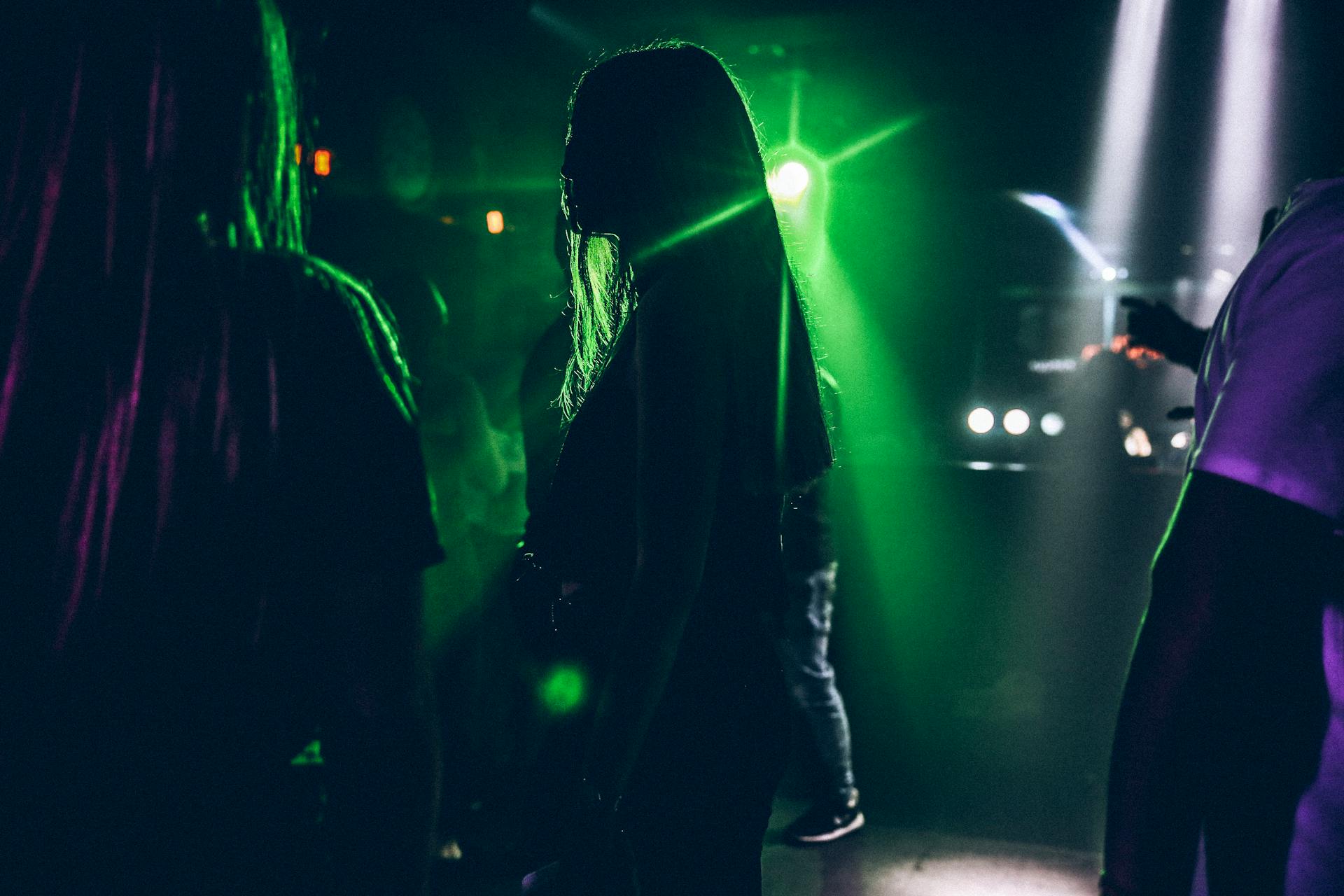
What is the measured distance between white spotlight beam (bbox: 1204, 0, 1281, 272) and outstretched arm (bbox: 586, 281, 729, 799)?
694 centimetres

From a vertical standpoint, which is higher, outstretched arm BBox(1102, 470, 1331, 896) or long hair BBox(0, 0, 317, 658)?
long hair BBox(0, 0, 317, 658)

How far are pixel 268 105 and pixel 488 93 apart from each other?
5756 mm

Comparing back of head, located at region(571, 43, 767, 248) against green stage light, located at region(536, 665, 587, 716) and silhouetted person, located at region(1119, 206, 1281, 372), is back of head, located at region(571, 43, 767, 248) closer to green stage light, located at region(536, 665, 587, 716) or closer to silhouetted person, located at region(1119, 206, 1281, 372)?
green stage light, located at region(536, 665, 587, 716)

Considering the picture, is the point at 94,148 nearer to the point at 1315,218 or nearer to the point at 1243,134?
the point at 1315,218

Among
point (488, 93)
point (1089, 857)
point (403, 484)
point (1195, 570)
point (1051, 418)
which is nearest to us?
point (1195, 570)

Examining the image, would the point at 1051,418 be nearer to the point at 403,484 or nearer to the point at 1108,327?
the point at 1108,327

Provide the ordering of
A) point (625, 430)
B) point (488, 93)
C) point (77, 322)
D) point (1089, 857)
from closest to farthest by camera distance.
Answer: point (77, 322), point (625, 430), point (1089, 857), point (488, 93)

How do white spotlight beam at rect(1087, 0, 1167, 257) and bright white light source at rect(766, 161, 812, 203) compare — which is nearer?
white spotlight beam at rect(1087, 0, 1167, 257)

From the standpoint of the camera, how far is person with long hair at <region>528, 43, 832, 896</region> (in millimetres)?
1047

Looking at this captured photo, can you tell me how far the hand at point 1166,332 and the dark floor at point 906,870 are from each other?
78.1 inches

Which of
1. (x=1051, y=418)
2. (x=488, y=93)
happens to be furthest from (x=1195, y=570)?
(x=1051, y=418)

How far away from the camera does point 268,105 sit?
40.8 inches

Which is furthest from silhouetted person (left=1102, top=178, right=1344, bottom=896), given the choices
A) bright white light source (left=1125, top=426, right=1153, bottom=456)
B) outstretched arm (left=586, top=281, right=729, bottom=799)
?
bright white light source (left=1125, top=426, right=1153, bottom=456)

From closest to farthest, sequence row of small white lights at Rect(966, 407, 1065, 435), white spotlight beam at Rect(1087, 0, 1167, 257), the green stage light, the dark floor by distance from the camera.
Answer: the green stage light
the dark floor
white spotlight beam at Rect(1087, 0, 1167, 257)
row of small white lights at Rect(966, 407, 1065, 435)
